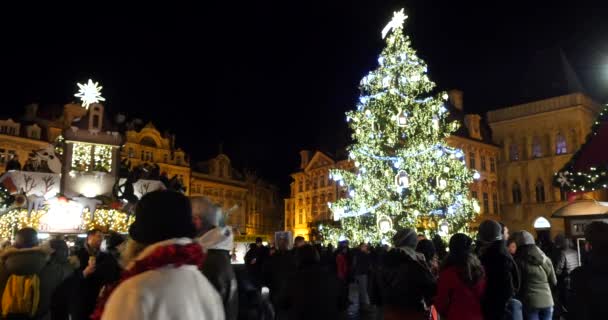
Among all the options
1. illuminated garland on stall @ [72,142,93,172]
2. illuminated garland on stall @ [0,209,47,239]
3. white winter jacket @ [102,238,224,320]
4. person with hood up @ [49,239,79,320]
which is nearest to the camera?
white winter jacket @ [102,238,224,320]

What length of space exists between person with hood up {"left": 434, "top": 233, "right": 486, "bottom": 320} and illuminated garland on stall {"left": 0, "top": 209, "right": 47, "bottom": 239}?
16.3 m

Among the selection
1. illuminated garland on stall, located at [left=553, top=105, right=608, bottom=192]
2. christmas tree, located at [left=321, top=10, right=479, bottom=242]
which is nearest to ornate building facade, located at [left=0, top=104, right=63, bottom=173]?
christmas tree, located at [left=321, top=10, right=479, bottom=242]

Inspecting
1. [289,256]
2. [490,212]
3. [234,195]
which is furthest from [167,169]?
[289,256]

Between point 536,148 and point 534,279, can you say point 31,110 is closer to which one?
point 536,148

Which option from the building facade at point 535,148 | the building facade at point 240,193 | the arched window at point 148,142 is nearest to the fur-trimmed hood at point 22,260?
the building facade at point 535,148

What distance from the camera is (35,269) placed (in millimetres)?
5457

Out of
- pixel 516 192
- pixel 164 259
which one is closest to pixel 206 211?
pixel 164 259

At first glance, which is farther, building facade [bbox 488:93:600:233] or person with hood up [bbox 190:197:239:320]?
building facade [bbox 488:93:600:233]

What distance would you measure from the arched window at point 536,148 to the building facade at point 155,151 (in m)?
37.4

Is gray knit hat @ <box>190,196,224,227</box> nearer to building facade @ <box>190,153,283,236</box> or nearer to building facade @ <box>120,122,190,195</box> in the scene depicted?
building facade @ <box>120,122,190,195</box>

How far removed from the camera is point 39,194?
733 inches

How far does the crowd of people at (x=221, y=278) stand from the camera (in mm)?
2127

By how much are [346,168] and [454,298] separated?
52783 millimetres

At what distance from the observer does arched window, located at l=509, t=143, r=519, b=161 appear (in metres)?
52.3
